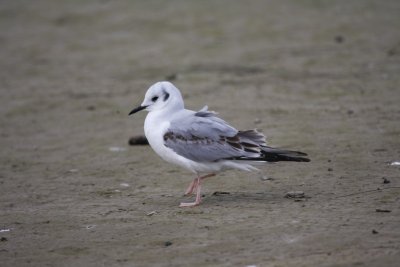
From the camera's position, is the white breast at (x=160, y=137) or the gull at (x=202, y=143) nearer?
the gull at (x=202, y=143)

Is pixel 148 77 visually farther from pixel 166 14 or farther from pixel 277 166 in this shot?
pixel 277 166

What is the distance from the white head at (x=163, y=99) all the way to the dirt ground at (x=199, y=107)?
0.82m

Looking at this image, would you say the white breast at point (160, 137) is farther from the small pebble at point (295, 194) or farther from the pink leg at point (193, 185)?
the small pebble at point (295, 194)

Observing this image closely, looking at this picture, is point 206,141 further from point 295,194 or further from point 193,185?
point 295,194

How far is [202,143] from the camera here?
272 inches

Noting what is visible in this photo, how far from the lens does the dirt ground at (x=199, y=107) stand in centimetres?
579

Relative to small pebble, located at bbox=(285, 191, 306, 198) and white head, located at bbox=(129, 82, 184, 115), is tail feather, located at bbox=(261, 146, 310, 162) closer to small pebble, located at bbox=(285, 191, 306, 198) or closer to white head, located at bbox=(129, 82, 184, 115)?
small pebble, located at bbox=(285, 191, 306, 198)

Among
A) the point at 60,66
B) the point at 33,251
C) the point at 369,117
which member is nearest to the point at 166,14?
the point at 60,66

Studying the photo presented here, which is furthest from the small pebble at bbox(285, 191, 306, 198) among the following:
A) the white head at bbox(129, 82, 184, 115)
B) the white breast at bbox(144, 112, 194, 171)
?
the white head at bbox(129, 82, 184, 115)

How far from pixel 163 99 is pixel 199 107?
3.40 meters

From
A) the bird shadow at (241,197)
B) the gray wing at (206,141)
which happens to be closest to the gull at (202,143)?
the gray wing at (206,141)

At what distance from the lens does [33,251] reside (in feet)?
19.3

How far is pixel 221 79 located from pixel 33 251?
6558 mm

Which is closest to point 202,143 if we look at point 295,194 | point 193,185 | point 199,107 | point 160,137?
point 160,137
